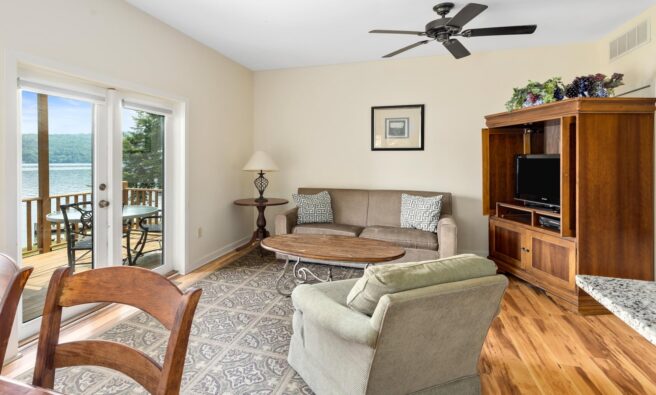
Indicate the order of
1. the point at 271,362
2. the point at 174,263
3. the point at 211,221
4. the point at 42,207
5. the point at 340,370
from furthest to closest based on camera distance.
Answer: the point at 211,221, the point at 174,263, the point at 42,207, the point at 271,362, the point at 340,370

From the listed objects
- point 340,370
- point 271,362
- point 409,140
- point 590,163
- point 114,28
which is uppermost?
point 114,28

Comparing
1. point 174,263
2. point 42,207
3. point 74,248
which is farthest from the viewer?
point 174,263

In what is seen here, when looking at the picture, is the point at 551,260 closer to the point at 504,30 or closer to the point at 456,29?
the point at 504,30

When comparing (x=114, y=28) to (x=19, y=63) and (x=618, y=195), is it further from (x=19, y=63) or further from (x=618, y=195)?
(x=618, y=195)

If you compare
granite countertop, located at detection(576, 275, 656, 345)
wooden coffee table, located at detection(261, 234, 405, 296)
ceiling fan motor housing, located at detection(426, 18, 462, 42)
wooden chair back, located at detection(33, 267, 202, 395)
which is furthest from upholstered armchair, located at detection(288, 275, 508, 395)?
ceiling fan motor housing, located at detection(426, 18, 462, 42)

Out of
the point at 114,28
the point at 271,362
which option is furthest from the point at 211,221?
the point at 271,362

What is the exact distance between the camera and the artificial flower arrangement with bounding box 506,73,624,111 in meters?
2.90

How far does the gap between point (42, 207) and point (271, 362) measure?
78.1 inches

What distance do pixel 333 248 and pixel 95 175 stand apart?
2041 millimetres

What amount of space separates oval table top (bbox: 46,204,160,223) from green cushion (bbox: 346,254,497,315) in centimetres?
239

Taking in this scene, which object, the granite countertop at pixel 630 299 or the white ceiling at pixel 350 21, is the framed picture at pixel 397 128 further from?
the granite countertop at pixel 630 299

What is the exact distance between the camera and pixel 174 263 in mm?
3869

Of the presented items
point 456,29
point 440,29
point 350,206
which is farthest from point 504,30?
point 350,206

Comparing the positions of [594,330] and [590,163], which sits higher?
[590,163]
